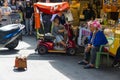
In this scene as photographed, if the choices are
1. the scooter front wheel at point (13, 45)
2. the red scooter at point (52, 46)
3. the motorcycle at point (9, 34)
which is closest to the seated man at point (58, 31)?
the red scooter at point (52, 46)

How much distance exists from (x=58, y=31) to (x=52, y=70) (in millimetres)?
2749

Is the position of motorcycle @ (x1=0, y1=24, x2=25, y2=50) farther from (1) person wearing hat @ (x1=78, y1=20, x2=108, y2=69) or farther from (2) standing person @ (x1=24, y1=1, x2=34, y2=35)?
(2) standing person @ (x1=24, y1=1, x2=34, y2=35)

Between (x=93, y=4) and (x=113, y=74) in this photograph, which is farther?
(x=93, y=4)

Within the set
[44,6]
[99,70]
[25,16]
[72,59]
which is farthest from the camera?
[25,16]

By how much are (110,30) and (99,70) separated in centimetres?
129

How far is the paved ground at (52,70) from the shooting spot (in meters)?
9.93

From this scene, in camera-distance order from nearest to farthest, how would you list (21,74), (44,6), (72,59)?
1. (21,74)
2. (72,59)
3. (44,6)

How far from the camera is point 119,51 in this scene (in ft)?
34.9

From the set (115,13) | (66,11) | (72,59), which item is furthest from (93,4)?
(72,59)

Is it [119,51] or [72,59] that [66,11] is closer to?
[72,59]

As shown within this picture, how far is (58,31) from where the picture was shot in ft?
43.6

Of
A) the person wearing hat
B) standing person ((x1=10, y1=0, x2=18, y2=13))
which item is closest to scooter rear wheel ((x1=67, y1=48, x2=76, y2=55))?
the person wearing hat

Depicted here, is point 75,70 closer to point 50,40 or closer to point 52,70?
point 52,70

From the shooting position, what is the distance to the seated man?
43.4 feet
